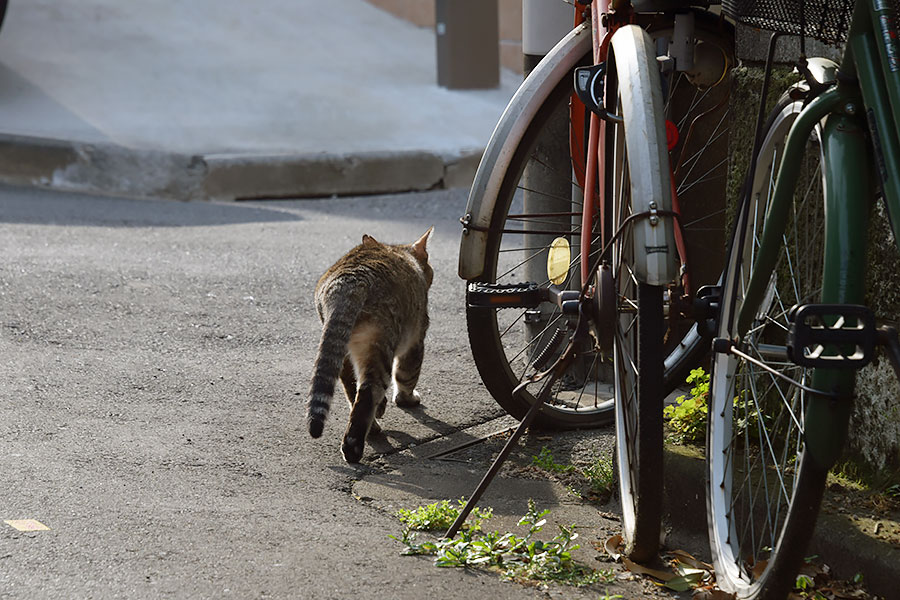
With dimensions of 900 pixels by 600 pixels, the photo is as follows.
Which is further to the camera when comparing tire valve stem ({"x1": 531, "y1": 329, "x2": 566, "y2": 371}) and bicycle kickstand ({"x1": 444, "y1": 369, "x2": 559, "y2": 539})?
tire valve stem ({"x1": 531, "y1": 329, "x2": 566, "y2": 371})

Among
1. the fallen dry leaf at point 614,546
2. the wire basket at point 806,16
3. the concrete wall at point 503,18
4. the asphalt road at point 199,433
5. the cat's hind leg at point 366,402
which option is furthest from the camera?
the concrete wall at point 503,18

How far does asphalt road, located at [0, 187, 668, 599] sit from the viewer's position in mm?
2635

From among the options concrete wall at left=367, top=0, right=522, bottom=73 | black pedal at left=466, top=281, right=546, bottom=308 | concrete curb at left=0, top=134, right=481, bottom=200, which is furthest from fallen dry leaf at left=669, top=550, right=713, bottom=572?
concrete wall at left=367, top=0, right=522, bottom=73

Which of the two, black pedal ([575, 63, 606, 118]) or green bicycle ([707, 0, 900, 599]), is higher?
black pedal ([575, 63, 606, 118])

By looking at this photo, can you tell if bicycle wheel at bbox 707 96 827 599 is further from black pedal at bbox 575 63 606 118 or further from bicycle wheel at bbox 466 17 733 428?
black pedal at bbox 575 63 606 118

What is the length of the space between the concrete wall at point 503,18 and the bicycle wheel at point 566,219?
26.4ft

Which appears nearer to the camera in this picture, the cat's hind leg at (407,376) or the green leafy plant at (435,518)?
the green leafy plant at (435,518)

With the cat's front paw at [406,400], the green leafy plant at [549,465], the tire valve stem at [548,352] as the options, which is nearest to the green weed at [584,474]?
the green leafy plant at [549,465]

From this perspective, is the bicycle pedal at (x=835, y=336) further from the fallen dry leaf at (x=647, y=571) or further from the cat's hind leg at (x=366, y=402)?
Result: the cat's hind leg at (x=366, y=402)

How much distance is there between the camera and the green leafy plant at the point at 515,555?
2635 millimetres

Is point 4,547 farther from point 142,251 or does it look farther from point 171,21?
point 171,21

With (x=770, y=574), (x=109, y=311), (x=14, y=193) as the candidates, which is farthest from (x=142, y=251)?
(x=770, y=574)

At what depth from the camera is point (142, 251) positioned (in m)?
6.50

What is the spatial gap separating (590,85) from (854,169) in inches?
39.5
